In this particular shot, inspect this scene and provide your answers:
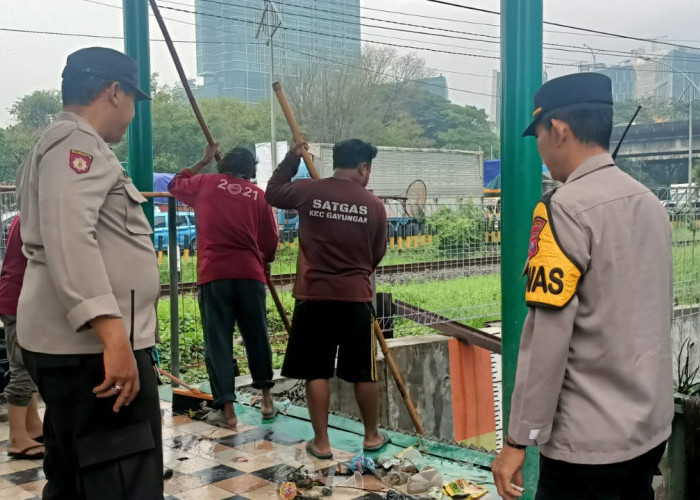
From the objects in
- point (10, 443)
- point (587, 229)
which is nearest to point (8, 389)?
point (10, 443)

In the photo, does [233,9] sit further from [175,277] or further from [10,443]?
[10,443]

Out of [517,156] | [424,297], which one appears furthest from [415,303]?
[517,156]

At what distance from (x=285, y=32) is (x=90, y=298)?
23383 millimetres

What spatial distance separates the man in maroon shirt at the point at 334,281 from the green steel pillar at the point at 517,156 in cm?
105

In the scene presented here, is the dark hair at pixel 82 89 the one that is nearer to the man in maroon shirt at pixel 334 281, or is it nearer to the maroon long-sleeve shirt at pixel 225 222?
the man in maroon shirt at pixel 334 281

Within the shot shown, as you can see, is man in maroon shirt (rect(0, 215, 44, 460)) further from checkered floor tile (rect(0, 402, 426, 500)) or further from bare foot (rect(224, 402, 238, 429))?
bare foot (rect(224, 402, 238, 429))

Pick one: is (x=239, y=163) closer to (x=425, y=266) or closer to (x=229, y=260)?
(x=229, y=260)

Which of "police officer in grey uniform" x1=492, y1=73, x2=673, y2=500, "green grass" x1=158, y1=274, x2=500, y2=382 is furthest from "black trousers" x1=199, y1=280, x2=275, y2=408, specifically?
"police officer in grey uniform" x1=492, y1=73, x2=673, y2=500

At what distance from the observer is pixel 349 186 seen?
13.1 feet

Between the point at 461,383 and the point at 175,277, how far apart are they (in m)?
3.36

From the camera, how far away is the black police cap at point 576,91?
1.94 meters

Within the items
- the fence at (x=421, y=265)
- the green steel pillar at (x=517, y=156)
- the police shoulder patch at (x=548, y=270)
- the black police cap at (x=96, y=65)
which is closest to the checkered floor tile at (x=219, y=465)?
the green steel pillar at (x=517, y=156)

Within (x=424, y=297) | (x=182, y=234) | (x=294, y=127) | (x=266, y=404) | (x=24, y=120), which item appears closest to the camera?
(x=294, y=127)

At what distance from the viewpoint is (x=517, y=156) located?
3049 millimetres
